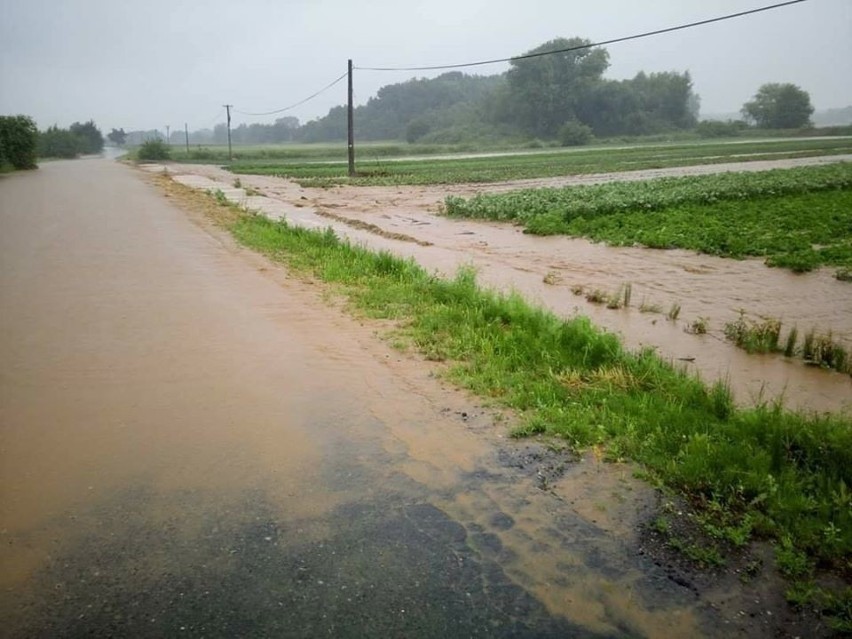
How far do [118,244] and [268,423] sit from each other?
1096 centimetres

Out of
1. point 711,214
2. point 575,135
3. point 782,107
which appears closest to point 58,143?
point 575,135

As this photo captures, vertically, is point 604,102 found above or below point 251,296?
A: above

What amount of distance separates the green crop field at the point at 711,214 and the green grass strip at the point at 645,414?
6.64m

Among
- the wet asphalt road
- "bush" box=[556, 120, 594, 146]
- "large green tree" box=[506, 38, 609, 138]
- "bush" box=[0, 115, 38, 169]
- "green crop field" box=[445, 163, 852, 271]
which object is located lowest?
the wet asphalt road

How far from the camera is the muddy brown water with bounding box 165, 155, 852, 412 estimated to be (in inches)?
269

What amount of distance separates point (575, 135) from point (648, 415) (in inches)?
3537

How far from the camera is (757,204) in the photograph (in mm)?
17844

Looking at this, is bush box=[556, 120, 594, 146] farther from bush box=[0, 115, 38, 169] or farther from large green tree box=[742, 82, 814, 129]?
bush box=[0, 115, 38, 169]

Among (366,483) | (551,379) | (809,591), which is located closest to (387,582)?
(366,483)

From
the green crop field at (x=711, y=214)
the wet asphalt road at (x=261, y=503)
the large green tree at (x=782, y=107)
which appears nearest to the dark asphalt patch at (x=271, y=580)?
the wet asphalt road at (x=261, y=503)

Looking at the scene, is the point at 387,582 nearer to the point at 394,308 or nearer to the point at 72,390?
the point at 72,390

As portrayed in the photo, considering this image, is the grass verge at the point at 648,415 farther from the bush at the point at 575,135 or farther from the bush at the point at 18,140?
the bush at the point at 575,135

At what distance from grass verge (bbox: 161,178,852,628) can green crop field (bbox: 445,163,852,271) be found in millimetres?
6599

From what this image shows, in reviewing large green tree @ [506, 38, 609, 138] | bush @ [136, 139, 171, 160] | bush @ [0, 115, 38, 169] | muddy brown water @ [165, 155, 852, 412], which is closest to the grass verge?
muddy brown water @ [165, 155, 852, 412]
